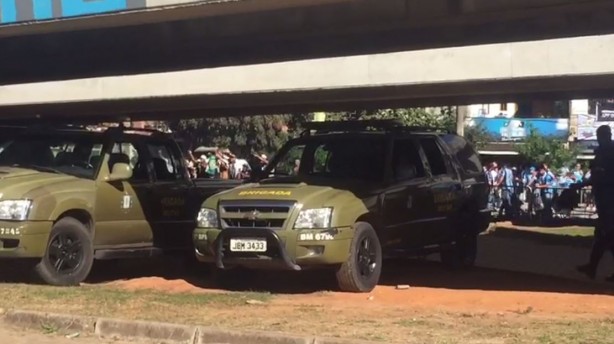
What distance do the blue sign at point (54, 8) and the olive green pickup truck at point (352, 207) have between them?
2782 mm

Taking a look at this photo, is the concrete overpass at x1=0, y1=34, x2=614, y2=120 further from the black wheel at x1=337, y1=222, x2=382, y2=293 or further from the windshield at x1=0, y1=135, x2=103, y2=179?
the black wheel at x1=337, y1=222, x2=382, y2=293

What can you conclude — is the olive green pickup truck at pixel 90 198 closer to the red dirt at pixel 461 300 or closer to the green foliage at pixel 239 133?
the red dirt at pixel 461 300

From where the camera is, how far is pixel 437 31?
13.5 m

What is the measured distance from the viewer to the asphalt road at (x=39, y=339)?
25.8 ft

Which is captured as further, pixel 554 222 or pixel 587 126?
pixel 587 126

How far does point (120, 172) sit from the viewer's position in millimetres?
10953

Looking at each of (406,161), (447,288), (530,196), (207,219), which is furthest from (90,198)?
(530,196)

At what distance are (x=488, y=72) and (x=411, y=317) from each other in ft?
9.30

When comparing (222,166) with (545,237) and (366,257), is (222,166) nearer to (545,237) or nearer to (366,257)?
(545,237)

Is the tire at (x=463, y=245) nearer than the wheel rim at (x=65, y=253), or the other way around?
the wheel rim at (x=65, y=253)

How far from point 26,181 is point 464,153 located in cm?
610

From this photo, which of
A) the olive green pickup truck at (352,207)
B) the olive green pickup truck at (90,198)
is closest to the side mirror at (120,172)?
the olive green pickup truck at (90,198)

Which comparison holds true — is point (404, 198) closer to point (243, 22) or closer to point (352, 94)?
point (352, 94)

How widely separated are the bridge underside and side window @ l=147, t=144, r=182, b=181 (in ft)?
5.61
